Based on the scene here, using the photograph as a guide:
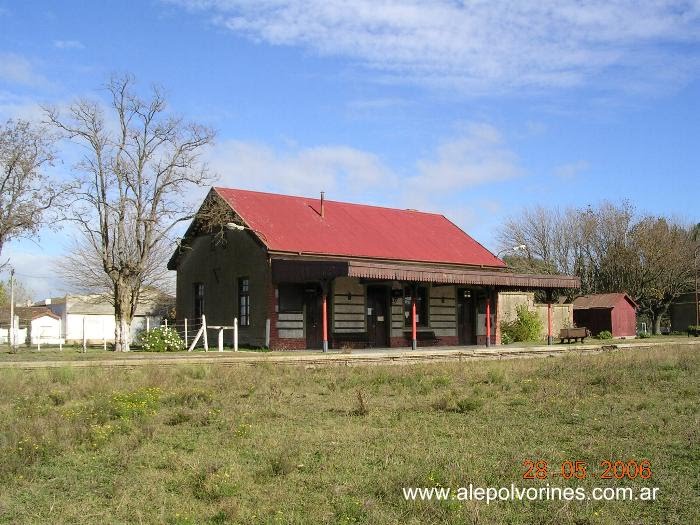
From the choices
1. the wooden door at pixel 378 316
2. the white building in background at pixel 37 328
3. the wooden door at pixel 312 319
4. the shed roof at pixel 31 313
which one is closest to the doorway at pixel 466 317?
the wooden door at pixel 378 316

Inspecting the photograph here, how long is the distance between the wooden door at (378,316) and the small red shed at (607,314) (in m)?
18.8

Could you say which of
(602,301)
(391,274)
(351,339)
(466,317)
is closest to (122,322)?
(351,339)

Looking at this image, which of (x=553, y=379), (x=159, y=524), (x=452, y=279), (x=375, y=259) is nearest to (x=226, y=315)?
(x=375, y=259)

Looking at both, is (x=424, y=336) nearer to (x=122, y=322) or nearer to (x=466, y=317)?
(x=466, y=317)

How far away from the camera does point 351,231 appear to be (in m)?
30.1

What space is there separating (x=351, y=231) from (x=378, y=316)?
4.20 metres

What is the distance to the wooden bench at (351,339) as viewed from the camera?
2656 cm

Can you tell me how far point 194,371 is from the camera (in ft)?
52.6

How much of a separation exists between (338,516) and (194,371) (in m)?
10.1

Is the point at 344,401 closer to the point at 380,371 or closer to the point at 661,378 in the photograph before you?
the point at 380,371

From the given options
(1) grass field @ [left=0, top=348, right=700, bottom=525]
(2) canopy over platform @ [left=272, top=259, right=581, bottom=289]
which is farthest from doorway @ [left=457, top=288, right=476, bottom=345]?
(1) grass field @ [left=0, top=348, right=700, bottom=525]

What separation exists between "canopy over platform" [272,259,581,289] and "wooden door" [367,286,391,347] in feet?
8.43
